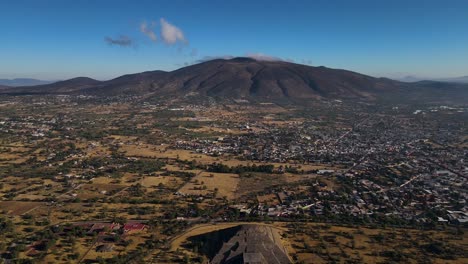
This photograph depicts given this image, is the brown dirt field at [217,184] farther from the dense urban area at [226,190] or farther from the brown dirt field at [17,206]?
the brown dirt field at [17,206]

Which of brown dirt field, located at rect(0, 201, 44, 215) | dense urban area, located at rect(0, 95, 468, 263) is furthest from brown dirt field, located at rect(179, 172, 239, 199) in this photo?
brown dirt field, located at rect(0, 201, 44, 215)

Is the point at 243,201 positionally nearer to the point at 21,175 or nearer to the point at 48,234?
the point at 48,234

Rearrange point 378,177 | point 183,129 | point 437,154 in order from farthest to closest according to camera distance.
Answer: point 183,129 → point 437,154 → point 378,177

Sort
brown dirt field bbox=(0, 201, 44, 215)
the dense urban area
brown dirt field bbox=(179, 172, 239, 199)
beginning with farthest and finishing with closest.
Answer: brown dirt field bbox=(179, 172, 239, 199) < brown dirt field bbox=(0, 201, 44, 215) < the dense urban area

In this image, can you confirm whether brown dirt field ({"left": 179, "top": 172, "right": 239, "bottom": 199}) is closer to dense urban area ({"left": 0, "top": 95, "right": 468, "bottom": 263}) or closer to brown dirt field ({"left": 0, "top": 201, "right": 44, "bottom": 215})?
dense urban area ({"left": 0, "top": 95, "right": 468, "bottom": 263})

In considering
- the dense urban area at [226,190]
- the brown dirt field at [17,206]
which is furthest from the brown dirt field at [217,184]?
the brown dirt field at [17,206]

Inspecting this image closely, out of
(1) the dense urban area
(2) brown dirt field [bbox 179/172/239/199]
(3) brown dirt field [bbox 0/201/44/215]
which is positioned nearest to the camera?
(1) the dense urban area

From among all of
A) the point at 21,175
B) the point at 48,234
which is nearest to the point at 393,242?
the point at 48,234

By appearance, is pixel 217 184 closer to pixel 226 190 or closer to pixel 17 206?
pixel 226 190

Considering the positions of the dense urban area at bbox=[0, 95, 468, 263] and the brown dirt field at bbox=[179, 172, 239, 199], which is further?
the brown dirt field at bbox=[179, 172, 239, 199]

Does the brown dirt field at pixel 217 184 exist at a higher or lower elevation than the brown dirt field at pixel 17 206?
lower

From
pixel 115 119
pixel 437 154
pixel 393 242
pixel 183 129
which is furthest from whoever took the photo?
pixel 115 119
